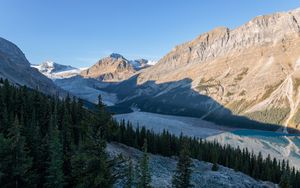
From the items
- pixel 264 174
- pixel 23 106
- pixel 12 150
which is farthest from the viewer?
pixel 264 174

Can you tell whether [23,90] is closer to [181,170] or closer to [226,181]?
[226,181]

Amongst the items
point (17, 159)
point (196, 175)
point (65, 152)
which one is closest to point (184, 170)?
point (17, 159)

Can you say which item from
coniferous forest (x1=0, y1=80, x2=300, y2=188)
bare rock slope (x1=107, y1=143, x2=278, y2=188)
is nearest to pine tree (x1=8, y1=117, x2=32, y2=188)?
coniferous forest (x1=0, y1=80, x2=300, y2=188)

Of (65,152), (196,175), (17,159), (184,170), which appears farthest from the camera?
(196,175)

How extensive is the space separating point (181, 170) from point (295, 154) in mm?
140716

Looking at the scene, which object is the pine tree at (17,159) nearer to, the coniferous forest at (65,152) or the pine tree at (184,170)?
the coniferous forest at (65,152)

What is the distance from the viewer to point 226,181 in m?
76.9

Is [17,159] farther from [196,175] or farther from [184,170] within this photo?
[196,175]

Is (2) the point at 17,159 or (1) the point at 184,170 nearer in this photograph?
(2) the point at 17,159

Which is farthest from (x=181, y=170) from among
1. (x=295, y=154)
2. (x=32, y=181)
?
(x=295, y=154)

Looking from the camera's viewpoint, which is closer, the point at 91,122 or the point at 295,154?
the point at 91,122

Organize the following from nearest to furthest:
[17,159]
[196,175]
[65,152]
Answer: [17,159] < [65,152] < [196,175]

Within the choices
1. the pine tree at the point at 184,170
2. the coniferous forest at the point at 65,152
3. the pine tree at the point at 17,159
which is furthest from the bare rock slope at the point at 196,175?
the pine tree at the point at 17,159

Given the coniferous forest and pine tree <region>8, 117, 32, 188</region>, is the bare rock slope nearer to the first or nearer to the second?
the coniferous forest
